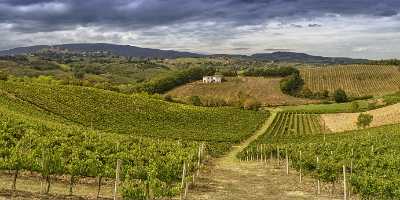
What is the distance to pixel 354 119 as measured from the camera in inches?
5251

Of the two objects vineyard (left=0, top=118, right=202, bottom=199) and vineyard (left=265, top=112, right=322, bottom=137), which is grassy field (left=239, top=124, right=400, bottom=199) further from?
vineyard (left=265, top=112, right=322, bottom=137)

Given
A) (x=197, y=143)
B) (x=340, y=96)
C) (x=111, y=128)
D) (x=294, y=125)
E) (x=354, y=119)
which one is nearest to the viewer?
(x=197, y=143)

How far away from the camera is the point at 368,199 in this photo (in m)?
31.4

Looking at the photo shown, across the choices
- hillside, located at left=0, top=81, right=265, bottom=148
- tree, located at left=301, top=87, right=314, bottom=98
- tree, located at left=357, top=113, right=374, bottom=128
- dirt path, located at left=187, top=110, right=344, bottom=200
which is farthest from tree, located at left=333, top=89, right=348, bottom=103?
dirt path, located at left=187, top=110, right=344, bottom=200

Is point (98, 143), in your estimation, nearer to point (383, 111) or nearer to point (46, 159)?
point (46, 159)

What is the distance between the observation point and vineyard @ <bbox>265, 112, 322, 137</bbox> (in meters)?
120

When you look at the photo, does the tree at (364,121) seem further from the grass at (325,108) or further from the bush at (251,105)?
the bush at (251,105)

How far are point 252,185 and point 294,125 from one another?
91.0 metres

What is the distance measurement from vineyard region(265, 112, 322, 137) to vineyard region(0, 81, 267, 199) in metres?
5.03

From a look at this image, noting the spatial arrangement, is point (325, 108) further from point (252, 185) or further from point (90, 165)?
point (90, 165)

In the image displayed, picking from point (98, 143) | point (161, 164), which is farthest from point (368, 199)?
point (98, 143)

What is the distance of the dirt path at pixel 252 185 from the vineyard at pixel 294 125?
61552 mm

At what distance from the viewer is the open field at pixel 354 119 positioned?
120 m

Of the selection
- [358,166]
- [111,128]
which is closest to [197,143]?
[358,166]
